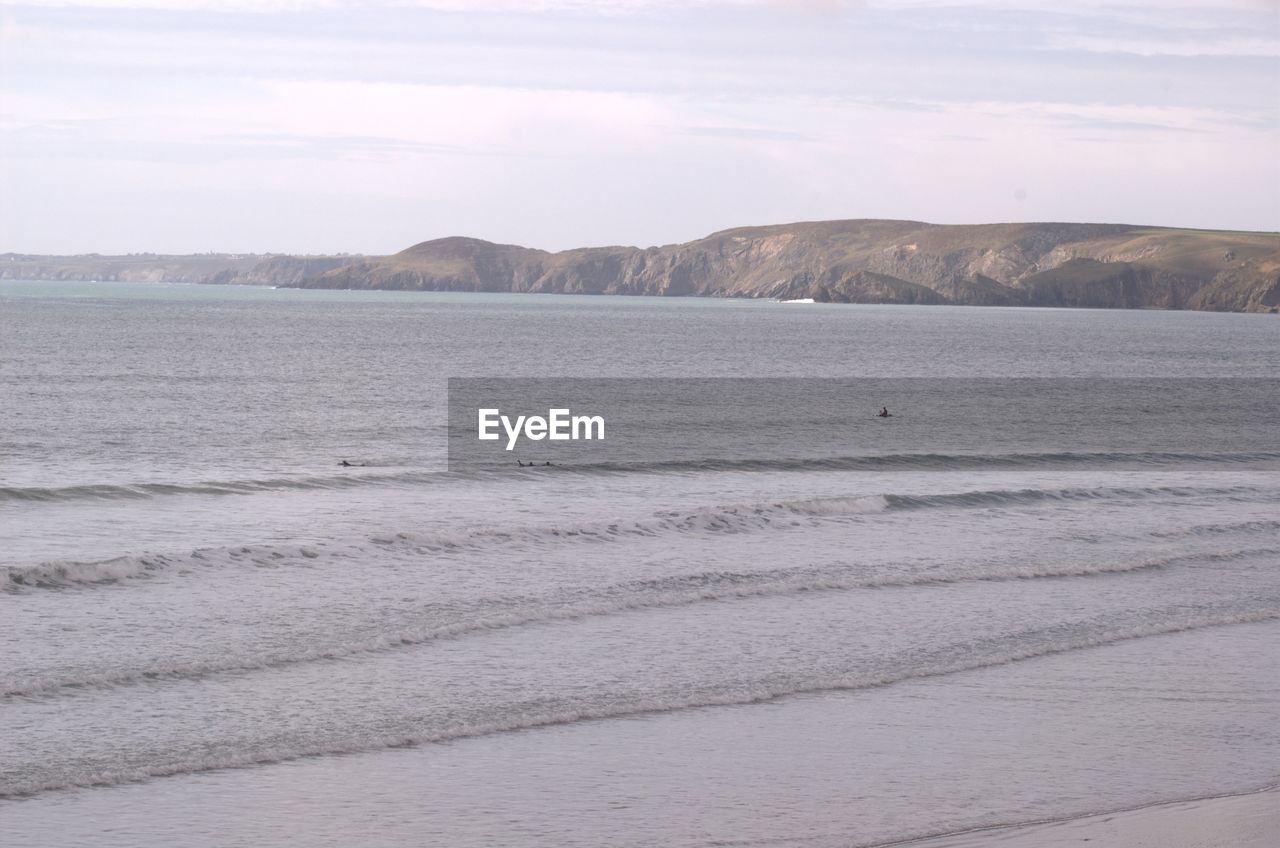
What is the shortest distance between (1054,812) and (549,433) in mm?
38859

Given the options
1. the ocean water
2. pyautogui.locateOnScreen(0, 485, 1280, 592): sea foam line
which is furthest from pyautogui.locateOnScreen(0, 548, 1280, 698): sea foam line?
pyautogui.locateOnScreen(0, 485, 1280, 592): sea foam line

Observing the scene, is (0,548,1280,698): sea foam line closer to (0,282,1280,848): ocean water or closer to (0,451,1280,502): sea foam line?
(0,282,1280,848): ocean water

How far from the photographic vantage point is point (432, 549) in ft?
67.3

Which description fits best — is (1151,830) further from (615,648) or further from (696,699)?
(615,648)

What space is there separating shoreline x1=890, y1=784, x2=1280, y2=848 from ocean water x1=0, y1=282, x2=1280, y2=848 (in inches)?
9.2

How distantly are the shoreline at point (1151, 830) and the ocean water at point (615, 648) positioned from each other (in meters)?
0.23

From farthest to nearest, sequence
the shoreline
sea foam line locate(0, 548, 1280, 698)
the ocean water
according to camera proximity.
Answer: sea foam line locate(0, 548, 1280, 698) → the ocean water → the shoreline

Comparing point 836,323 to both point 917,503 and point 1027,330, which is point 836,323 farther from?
point 917,503

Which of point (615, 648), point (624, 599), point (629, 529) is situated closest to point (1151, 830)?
point (615, 648)

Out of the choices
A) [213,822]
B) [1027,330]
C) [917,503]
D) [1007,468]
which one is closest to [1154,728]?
[213,822]

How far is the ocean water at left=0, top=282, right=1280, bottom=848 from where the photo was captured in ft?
32.1

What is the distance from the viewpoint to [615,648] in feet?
47.0

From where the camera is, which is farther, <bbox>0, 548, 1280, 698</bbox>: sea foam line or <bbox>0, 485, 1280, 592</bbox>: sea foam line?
<bbox>0, 485, 1280, 592</bbox>: sea foam line

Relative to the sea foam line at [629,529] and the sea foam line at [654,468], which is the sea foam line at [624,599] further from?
the sea foam line at [654,468]
